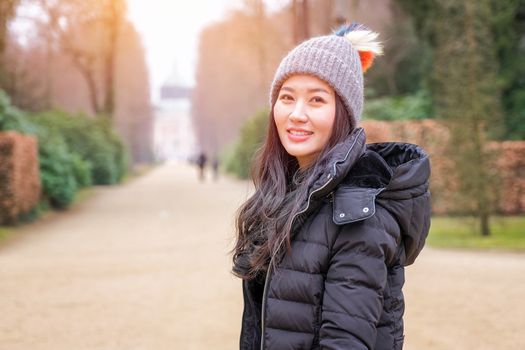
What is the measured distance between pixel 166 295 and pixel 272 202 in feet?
17.3

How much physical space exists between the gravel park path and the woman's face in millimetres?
803

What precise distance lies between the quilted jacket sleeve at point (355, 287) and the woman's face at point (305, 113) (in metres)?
0.37

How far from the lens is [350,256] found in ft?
6.14

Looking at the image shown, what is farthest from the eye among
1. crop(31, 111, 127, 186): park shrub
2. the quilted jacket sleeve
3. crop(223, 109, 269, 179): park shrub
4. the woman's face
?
crop(31, 111, 127, 186): park shrub

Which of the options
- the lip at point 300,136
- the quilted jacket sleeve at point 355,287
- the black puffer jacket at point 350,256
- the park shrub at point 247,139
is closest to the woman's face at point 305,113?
the lip at point 300,136

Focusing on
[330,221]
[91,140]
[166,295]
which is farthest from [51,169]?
[330,221]

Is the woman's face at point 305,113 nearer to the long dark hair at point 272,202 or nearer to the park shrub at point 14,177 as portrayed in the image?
Answer: the long dark hair at point 272,202

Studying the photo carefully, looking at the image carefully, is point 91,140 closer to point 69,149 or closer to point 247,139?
point 69,149

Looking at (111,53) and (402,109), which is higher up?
(111,53)

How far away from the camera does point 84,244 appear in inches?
458

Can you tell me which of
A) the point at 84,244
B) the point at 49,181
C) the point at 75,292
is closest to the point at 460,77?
the point at 84,244

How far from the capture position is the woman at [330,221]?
1.86 metres

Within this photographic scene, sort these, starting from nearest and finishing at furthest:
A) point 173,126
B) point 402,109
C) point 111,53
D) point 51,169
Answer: point 51,169, point 402,109, point 111,53, point 173,126

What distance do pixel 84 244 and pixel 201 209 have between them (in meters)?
6.46
